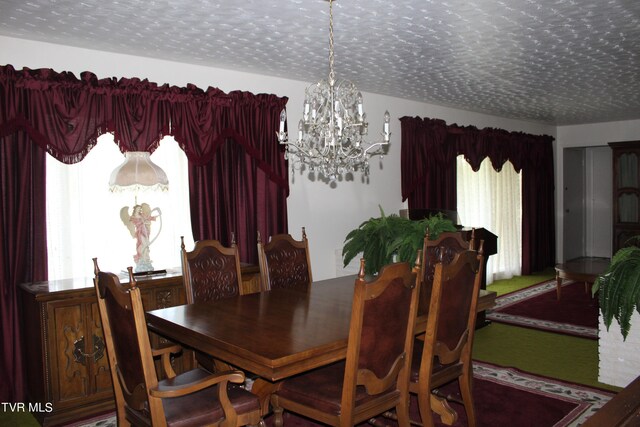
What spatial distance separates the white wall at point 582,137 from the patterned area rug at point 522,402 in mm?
6083

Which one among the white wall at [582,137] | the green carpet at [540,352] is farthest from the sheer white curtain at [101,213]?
the white wall at [582,137]

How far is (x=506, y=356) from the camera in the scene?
4.38m

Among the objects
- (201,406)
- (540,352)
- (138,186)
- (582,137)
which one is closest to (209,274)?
(138,186)

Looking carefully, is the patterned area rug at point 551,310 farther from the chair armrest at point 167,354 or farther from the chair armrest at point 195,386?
the chair armrest at point 195,386

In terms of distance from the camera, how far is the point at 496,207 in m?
8.12

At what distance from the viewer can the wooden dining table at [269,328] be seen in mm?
2158

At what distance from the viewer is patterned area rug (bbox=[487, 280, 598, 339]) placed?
17.1 feet

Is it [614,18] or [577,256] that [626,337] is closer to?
[614,18]

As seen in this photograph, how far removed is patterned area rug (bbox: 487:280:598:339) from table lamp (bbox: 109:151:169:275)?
3.66m

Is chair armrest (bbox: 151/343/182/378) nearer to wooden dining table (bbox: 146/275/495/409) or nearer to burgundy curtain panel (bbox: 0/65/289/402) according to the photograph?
wooden dining table (bbox: 146/275/495/409)

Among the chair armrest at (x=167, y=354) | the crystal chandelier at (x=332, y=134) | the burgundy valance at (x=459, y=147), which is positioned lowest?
the chair armrest at (x=167, y=354)

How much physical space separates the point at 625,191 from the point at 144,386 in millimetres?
8176

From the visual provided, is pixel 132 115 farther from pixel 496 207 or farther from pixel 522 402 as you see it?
pixel 496 207

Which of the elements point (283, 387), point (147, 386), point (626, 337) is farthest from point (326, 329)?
Result: point (626, 337)
